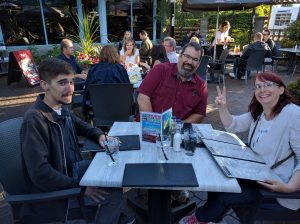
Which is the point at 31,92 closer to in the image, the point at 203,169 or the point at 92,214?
the point at 92,214

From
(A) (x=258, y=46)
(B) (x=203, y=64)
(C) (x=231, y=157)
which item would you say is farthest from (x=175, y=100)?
(A) (x=258, y=46)

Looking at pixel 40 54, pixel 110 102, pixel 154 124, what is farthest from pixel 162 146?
pixel 40 54

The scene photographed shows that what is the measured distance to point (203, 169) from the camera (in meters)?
1.61

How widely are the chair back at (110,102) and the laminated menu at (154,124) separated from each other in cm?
132

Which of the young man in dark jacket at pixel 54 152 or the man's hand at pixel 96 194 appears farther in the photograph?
the man's hand at pixel 96 194

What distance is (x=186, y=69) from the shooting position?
2629 mm

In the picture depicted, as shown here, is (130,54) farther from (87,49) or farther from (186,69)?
(186,69)

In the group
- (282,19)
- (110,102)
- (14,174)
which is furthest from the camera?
(282,19)

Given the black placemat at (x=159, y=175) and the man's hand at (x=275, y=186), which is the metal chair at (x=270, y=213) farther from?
the black placemat at (x=159, y=175)

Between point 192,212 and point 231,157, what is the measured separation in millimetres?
991

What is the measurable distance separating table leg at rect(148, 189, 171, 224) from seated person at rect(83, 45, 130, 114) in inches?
78.1

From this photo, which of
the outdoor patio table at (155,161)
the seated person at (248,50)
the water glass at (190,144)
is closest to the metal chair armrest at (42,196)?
the outdoor patio table at (155,161)

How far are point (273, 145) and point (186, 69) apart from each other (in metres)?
1.19

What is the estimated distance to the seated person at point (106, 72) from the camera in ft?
11.2
